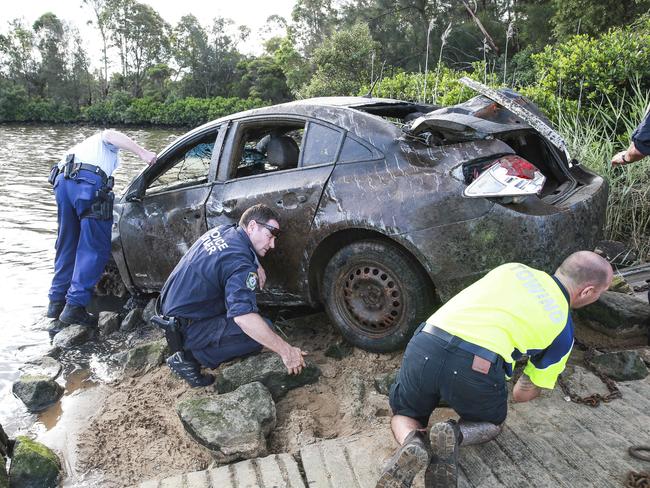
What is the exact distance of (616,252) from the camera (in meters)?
4.53

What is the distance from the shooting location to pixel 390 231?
10.3 ft

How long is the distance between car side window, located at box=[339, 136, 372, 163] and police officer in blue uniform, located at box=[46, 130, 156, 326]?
1.80 metres

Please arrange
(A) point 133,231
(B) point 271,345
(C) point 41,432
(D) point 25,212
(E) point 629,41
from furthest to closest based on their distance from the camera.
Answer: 1. (D) point 25,212
2. (E) point 629,41
3. (A) point 133,231
4. (C) point 41,432
5. (B) point 271,345

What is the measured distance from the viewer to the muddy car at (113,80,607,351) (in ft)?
9.77

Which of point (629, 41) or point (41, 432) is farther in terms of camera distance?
point (629, 41)

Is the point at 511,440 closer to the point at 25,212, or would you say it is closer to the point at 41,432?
the point at 41,432

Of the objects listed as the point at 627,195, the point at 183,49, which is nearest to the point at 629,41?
the point at 627,195

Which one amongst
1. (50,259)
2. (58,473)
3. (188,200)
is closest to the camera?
(58,473)

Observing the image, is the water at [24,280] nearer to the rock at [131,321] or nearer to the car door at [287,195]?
the rock at [131,321]

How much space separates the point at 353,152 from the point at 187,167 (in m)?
1.79

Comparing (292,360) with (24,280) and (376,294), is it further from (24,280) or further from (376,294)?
(24,280)

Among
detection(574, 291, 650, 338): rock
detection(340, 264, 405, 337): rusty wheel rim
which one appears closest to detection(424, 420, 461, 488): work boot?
detection(340, 264, 405, 337): rusty wheel rim

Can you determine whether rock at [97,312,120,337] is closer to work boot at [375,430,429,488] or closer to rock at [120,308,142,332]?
rock at [120,308,142,332]

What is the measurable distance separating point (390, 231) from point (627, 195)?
2.85 m
